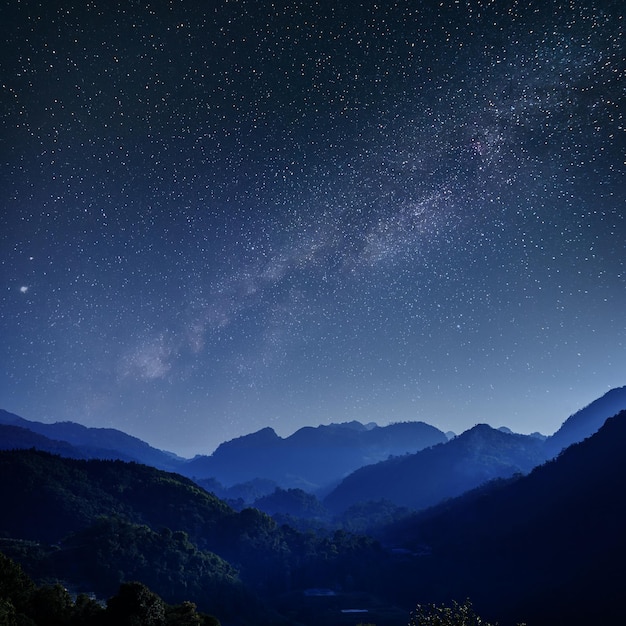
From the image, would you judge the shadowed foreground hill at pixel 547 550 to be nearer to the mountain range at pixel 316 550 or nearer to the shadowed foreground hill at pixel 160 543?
the mountain range at pixel 316 550

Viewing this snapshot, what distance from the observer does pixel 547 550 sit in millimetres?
153625

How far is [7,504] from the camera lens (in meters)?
164

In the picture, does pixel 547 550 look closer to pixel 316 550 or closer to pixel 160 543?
pixel 316 550

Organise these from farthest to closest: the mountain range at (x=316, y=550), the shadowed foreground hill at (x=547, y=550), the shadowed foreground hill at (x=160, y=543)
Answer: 1. the shadowed foreground hill at (x=547, y=550)
2. the mountain range at (x=316, y=550)
3. the shadowed foreground hill at (x=160, y=543)

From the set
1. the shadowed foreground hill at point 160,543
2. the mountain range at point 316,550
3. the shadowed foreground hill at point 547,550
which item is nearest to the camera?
the shadowed foreground hill at point 160,543

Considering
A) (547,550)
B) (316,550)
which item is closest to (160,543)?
(316,550)

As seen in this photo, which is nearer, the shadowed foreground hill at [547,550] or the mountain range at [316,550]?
the mountain range at [316,550]

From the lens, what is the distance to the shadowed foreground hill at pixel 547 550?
123 metres

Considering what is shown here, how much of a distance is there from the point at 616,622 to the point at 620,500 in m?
58.7

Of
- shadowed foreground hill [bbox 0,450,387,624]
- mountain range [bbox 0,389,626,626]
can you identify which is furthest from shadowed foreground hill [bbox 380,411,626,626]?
shadowed foreground hill [bbox 0,450,387,624]

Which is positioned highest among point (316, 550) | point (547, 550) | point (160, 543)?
point (160, 543)

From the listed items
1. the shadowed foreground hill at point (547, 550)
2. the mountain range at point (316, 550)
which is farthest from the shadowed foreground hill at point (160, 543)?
the shadowed foreground hill at point (547, 550)

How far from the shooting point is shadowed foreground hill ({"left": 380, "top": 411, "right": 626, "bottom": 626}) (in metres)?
123

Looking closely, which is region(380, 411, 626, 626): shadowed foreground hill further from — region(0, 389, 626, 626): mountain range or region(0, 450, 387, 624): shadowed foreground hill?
region(0, 450, 387, 624): shadowed foreground hill
